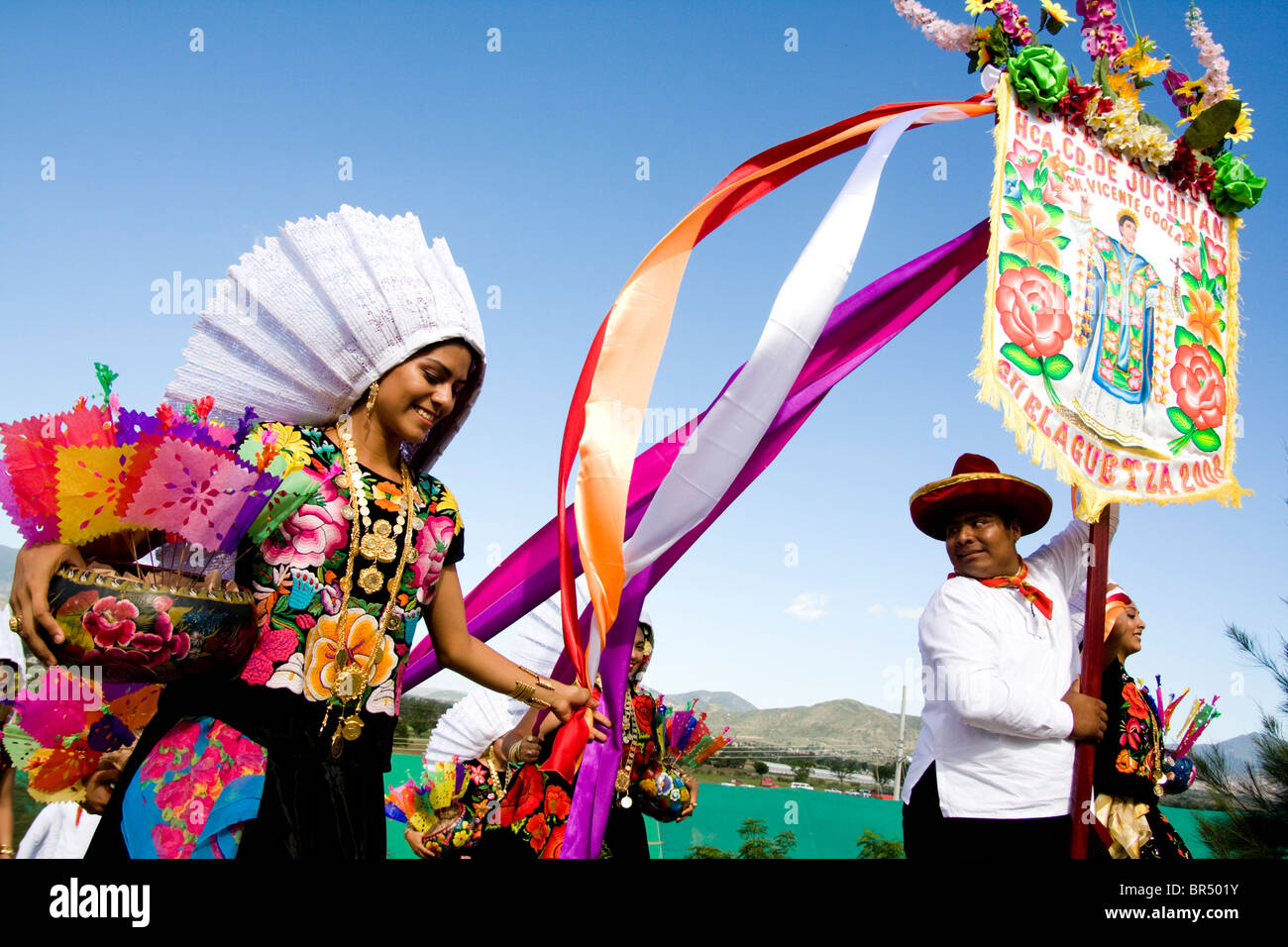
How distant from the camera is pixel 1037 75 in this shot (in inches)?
129

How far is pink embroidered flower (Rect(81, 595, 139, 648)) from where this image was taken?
5.98 feet

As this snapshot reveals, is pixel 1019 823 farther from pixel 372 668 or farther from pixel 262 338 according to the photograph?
pixel 262 338

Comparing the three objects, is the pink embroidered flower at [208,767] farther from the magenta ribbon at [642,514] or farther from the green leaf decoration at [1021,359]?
the green leaf decoration at [1021,359]

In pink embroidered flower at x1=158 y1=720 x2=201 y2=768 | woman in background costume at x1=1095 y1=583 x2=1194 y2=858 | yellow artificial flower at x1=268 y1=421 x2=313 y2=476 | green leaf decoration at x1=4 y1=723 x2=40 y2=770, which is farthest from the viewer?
woman in background costume at x1=1095 y1=583 x2=1194 y2=858

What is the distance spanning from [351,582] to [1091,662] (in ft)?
7.94

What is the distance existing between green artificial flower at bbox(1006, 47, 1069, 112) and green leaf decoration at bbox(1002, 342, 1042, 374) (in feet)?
3.04

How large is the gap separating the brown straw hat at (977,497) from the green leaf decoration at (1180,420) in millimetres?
524

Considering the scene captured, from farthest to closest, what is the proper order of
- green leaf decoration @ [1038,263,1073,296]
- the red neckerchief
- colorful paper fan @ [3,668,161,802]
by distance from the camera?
the red neckerchief → green leaf decoration @ [1038,263,1073,296] → colorful paper fan @ [3,668,161,802]

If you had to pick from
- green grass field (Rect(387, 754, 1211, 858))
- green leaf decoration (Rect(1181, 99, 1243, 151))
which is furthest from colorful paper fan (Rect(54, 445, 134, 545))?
green grass field (Rect(387, 754, 1211, 858))

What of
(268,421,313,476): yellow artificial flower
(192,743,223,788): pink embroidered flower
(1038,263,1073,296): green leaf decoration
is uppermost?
(1038,263,1073,296): green leaf decoration

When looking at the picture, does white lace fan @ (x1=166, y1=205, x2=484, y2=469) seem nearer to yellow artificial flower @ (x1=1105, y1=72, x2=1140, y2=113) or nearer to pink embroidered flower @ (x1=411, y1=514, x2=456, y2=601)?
pink embroidered flower @ (x1=411, y1=514, x2=456, y2=601)

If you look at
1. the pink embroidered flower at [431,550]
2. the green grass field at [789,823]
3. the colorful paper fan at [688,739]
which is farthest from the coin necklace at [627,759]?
the green grass field at [789,823]

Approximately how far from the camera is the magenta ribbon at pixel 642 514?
9.74 ft

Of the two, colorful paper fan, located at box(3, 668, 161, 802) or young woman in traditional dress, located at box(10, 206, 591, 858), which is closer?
young woman in traditional dress, located at box(10, 206, 591, 858)
